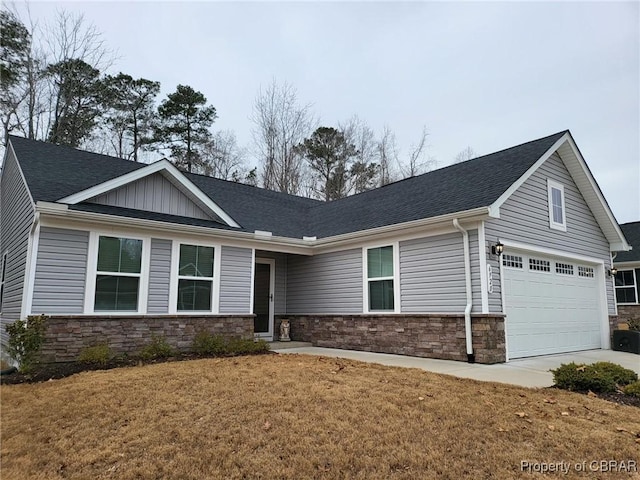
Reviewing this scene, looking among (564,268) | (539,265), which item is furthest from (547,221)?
(564,268)

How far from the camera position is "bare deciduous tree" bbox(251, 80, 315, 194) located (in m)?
22.6

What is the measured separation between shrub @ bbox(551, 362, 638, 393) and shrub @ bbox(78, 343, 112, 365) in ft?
23.5

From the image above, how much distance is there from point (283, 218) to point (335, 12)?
266 inches

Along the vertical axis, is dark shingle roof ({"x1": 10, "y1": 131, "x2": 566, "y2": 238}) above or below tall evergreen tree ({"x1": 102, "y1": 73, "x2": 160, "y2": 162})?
below

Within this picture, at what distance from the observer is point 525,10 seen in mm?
11031

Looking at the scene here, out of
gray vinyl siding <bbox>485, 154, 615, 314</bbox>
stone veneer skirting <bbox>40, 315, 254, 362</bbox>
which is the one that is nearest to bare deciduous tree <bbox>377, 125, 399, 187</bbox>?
gray vinyl siding <bbox>485, 154, 615, 314</bbox>

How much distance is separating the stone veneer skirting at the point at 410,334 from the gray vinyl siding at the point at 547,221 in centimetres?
186

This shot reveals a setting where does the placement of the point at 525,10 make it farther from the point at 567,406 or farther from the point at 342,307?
the point at 567,406

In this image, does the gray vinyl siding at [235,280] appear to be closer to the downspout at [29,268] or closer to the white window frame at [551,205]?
the downspout at [29,268]

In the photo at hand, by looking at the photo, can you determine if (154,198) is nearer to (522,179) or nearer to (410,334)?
(410,334)

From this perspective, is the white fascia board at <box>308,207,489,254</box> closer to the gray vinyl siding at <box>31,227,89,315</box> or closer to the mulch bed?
the mulch bed

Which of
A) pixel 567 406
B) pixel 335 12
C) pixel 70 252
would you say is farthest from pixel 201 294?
pixel 335 12

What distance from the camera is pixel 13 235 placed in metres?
9.77

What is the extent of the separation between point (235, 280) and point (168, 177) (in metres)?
2.80
